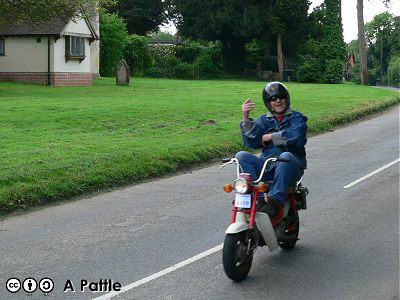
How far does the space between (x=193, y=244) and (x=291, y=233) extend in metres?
1.09

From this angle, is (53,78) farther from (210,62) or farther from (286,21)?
(286,21)

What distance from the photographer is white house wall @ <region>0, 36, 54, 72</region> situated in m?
A: 40.7

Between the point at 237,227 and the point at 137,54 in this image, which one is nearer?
the point at 237,227

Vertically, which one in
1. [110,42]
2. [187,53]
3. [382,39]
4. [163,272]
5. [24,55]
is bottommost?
[163,272]

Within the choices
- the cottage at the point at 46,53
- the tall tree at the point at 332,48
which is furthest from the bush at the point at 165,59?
the cottage at the point at 46,53

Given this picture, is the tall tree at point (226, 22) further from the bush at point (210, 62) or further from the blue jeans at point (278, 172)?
the blue jeans at point (278, 172)

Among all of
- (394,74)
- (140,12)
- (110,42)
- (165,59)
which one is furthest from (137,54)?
(394,74)

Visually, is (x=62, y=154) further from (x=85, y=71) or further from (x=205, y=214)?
(x=85, y=71)

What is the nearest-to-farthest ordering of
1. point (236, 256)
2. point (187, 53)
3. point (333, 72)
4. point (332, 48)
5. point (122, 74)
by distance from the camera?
point (236, 256) → point (122, 74) → point (333, 72) → point (332, 48) → point (187, 53)

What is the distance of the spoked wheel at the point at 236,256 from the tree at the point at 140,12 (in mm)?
66859

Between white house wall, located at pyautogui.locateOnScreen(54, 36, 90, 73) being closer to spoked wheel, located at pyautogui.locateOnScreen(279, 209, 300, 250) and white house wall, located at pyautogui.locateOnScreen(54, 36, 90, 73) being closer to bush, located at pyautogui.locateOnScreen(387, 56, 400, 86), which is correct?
spoked wheel, located at pyautogui.locateOnScreen(279, 209, 300, 250)

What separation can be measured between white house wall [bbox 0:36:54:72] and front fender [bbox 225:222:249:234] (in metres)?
36.2

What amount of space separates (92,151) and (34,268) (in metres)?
6.83

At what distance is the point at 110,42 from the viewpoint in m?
53.5
